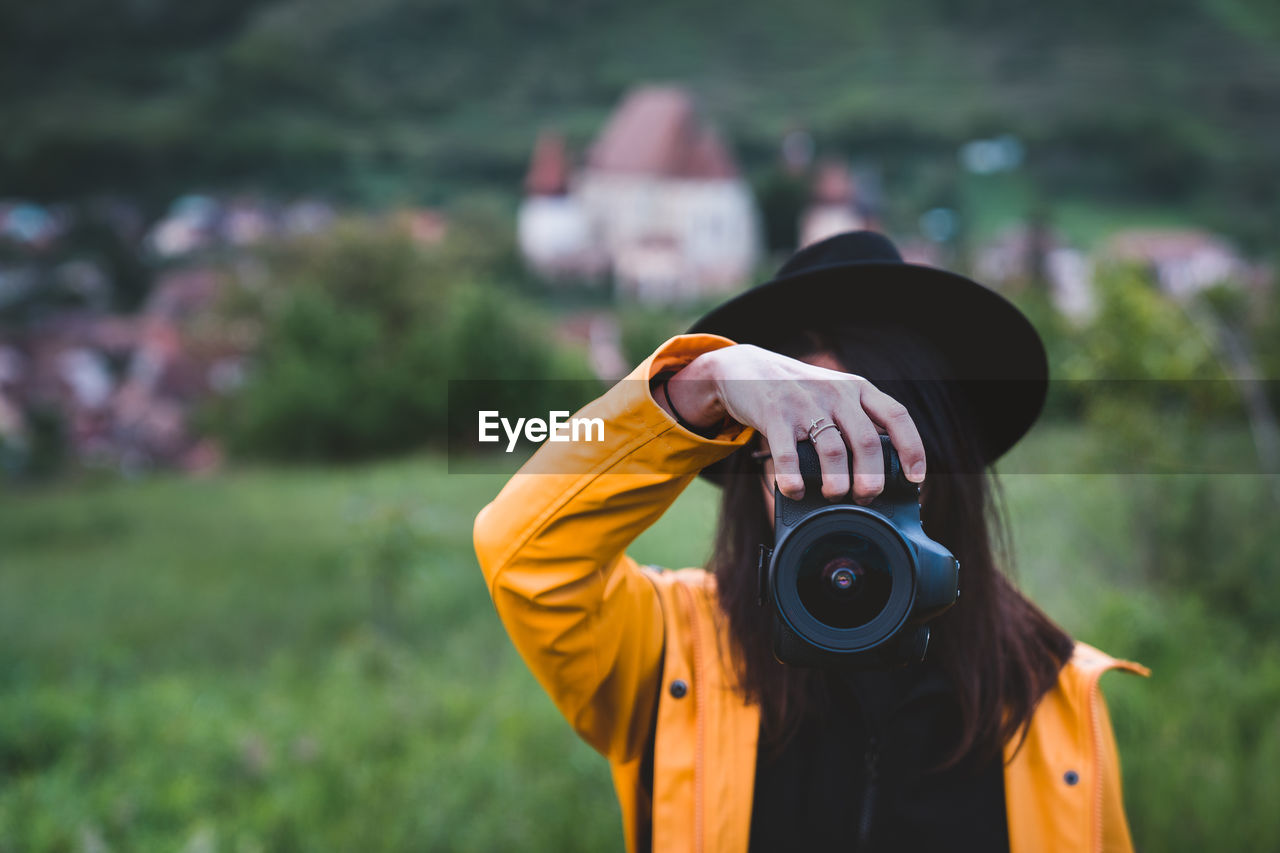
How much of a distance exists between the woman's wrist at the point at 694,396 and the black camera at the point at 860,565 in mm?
122

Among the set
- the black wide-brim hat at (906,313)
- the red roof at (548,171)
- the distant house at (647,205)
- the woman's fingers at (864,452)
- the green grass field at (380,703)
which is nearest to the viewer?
the woman's fingers at (864,452)

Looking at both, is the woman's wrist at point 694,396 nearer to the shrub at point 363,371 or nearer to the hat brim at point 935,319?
the hat brim at point 935,319

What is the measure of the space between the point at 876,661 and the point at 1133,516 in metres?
4.61

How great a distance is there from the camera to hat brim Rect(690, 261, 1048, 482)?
1.08m

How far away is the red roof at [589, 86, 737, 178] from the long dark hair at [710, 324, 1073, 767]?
32.1 m

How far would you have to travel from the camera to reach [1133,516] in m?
4.68

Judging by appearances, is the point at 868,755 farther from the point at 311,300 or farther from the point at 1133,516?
the point at 311,300

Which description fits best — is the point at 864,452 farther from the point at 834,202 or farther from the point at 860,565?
the point at 834,202

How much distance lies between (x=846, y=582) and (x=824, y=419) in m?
0.17

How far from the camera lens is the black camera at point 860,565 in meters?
0.79

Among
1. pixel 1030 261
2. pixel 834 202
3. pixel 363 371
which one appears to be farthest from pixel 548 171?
pixel 363 371

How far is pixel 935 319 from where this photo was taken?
117 centimetres

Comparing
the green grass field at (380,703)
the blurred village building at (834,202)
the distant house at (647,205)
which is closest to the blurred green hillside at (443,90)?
the distant house at (647,205)

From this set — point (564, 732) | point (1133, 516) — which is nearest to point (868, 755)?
point (564, 732)
